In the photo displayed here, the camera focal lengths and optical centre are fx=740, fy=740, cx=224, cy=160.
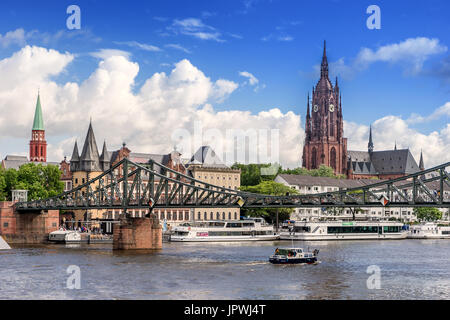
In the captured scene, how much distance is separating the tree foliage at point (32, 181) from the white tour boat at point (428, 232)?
68.1 metres

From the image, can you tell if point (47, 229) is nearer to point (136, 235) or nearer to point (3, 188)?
point (3, 188)

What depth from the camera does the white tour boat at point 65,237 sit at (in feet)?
361

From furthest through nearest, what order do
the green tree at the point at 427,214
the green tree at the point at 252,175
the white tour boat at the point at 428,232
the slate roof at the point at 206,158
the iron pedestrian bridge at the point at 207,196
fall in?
the green tree at the point at 252,175 < the green tree at the point at 427,214 < the slate roof at the point at 206,158 < the white tour boat at the point at 428,232 < the iron pedestrian bridge at the point at 207,196

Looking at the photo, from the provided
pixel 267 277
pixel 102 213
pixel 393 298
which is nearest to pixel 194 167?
pixel 102 213

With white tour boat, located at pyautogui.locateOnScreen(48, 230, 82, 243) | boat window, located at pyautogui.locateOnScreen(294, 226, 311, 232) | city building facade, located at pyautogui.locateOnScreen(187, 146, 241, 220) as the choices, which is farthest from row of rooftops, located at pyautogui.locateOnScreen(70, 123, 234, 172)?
white tour boat, located at pyautogui.locateOnScreen(48, 230, 82, 243)

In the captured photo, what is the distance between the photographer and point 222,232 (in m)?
121

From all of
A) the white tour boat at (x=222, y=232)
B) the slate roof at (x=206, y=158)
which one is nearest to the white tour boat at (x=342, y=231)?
the white tour boat at (x=222, y=232)

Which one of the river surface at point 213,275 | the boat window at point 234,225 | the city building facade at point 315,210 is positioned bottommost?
the river surface at point 213,275

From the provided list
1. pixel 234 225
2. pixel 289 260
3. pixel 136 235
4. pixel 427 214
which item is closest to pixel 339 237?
pixel 234 225

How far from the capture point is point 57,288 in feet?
186

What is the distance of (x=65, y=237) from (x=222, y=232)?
2585cm

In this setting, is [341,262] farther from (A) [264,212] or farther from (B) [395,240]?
(A) [264,212]

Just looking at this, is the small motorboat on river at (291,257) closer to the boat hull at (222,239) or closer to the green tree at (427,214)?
the boat hull at (222,239)
